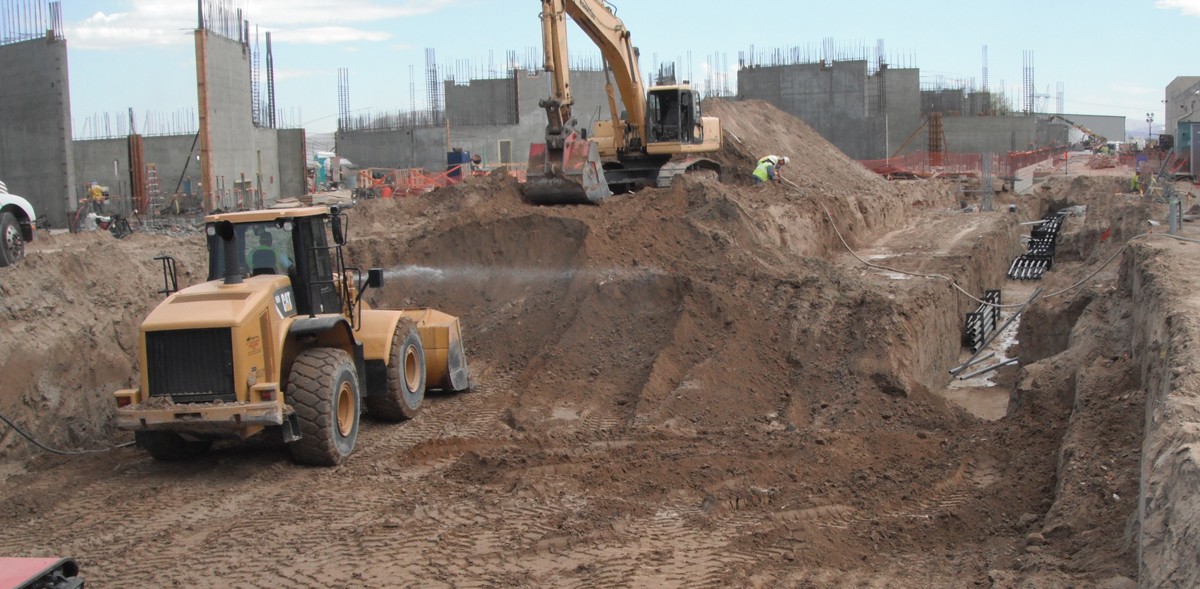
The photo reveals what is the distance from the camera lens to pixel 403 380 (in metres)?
10.7

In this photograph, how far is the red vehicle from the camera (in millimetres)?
4473

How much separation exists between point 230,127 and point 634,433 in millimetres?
19568

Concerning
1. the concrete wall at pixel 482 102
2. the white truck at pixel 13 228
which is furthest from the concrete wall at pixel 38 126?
the concrete wall at pixel 482 102

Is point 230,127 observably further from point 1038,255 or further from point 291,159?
point 1038,255

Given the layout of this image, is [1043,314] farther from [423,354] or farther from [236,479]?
[236,479]

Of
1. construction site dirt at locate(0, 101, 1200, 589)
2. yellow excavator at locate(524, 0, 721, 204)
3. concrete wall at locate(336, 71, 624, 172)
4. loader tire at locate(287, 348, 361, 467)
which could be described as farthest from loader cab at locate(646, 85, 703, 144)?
concrete wall at locate(336, 71, 624, 172)

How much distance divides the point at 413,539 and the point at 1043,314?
1059 cm

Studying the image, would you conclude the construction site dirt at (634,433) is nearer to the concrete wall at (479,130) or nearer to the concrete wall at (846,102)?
the concrete wall at (479,130)

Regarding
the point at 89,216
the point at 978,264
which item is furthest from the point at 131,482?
the point at 978,264

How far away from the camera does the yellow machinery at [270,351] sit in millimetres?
8266

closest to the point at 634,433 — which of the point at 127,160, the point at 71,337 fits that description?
the point at 71,337

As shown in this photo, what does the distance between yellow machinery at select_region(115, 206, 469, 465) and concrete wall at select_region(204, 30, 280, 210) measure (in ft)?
53.4

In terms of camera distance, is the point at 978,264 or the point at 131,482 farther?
the point at 978,264

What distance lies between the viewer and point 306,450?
891 centimetres
